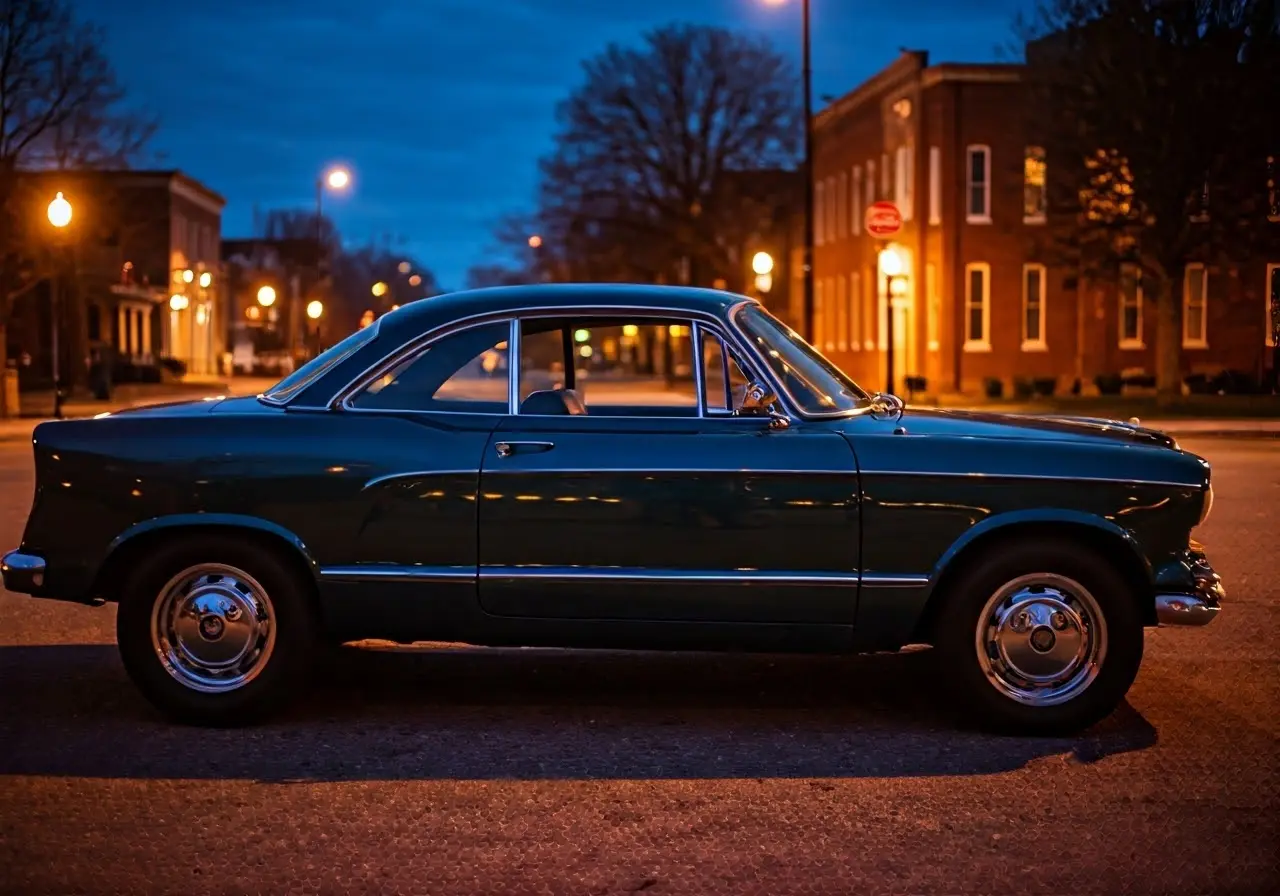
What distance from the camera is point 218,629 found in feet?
21.9

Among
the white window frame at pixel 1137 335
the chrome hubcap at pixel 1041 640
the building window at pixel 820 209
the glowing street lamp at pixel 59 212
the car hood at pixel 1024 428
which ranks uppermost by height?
the building window at pixel 820 209

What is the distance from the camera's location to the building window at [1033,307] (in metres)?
45.9

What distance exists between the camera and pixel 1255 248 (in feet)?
115

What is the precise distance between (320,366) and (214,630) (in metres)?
1.20

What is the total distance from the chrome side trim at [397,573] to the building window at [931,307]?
40.9 m

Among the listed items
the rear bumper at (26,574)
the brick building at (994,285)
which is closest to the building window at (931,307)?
the brick building at (994,285)

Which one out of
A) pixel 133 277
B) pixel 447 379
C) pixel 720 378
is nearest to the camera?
pixel 447 379

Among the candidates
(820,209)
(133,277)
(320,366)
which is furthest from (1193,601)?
(133,277)

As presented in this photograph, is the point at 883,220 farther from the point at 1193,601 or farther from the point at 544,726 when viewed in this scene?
the point at 544,726

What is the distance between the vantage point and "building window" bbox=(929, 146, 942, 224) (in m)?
46.1

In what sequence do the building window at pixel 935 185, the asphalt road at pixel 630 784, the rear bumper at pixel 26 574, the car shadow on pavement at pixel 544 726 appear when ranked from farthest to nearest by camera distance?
the building window at pixel 935 185 → the rear bumper at pixel 26 574 → the car shadow on pavement at pixel 544 726 → the asphalt road at pixel 630 784

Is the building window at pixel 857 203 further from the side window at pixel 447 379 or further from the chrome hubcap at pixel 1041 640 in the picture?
the chrome hubcap at pixel 1041 640

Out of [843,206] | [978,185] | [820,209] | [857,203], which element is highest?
[820,209]

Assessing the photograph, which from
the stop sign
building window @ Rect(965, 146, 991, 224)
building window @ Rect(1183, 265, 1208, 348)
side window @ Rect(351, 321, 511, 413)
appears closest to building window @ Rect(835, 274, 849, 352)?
building window @ Rect(965, 146, 991, 224)
